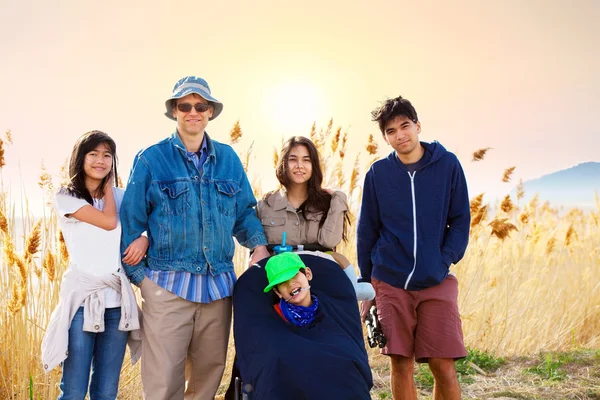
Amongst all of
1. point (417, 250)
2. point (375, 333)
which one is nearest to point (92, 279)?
point (375, 333)

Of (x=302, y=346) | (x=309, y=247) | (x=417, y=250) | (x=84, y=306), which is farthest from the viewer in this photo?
(x=309, y=247)

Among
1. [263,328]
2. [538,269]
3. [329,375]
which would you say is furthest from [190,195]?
[538,269]

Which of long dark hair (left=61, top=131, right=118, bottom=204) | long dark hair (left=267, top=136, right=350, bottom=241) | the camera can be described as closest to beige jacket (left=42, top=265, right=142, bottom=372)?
long dark hair (left=61, top=131, right=118, bottom=204)

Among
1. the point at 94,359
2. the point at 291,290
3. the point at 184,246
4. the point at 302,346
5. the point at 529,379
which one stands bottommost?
the point at 529,379

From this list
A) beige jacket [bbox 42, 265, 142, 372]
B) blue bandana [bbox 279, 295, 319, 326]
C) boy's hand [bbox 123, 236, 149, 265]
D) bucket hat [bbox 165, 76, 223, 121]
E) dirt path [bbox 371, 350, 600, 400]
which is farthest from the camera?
dirt path [bbox 371, 350, 600, 400]

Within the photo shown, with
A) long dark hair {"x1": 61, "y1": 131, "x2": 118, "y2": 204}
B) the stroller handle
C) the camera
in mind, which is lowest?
the camera

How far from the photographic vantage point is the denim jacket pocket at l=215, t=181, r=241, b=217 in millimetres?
3188

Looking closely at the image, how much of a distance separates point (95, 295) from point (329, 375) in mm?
1290

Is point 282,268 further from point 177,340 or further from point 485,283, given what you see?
point 485,283

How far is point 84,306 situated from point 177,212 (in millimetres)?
646

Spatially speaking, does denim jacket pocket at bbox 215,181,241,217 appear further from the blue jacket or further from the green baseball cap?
the blue jacket

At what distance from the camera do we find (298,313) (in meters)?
2.74

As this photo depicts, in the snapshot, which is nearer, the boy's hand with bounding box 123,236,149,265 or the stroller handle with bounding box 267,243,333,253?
the boy's hand with bounding box 123,236,149,265

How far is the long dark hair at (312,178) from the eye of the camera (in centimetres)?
348
